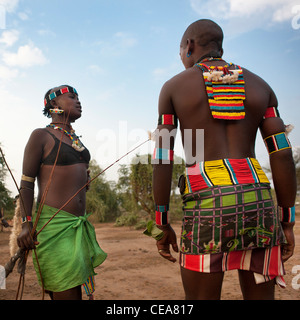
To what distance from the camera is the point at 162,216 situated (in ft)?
5.95

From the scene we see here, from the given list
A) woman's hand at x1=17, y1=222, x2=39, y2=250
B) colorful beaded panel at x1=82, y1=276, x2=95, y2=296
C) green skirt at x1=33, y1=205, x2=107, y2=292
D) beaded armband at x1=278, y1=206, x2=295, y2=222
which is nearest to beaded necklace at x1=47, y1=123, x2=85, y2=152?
green skirt at x1=33, y1=205, x2=107, y2=292

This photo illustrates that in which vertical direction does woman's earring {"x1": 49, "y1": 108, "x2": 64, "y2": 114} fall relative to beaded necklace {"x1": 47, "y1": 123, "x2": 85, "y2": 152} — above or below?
above

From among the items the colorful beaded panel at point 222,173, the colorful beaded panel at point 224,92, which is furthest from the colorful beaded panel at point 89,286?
the colorful beaded panel at point 224,92

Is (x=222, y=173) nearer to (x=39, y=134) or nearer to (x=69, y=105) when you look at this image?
(x=39, y=134)

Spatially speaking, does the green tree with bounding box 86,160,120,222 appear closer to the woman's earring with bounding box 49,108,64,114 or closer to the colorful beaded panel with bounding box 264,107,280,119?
the woman's earring with bounding box 49,108,64,114

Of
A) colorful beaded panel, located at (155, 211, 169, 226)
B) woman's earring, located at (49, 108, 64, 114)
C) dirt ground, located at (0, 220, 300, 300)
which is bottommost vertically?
dirt ground, located at (0, 220, 300, 300)

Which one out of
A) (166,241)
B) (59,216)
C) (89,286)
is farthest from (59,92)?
(166,241)

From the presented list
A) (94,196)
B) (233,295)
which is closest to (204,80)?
(233,295)

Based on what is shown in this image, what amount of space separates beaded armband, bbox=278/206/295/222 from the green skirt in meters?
1.66

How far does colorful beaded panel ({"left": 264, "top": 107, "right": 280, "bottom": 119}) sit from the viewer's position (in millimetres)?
1938

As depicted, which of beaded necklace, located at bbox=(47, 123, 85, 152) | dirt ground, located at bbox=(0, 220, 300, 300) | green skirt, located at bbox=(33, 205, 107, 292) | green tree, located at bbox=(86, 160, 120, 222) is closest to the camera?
green skirt, located at bbox=(33, 205, 107, 292)

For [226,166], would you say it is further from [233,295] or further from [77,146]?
[233,295]

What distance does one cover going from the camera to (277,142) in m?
1.89
